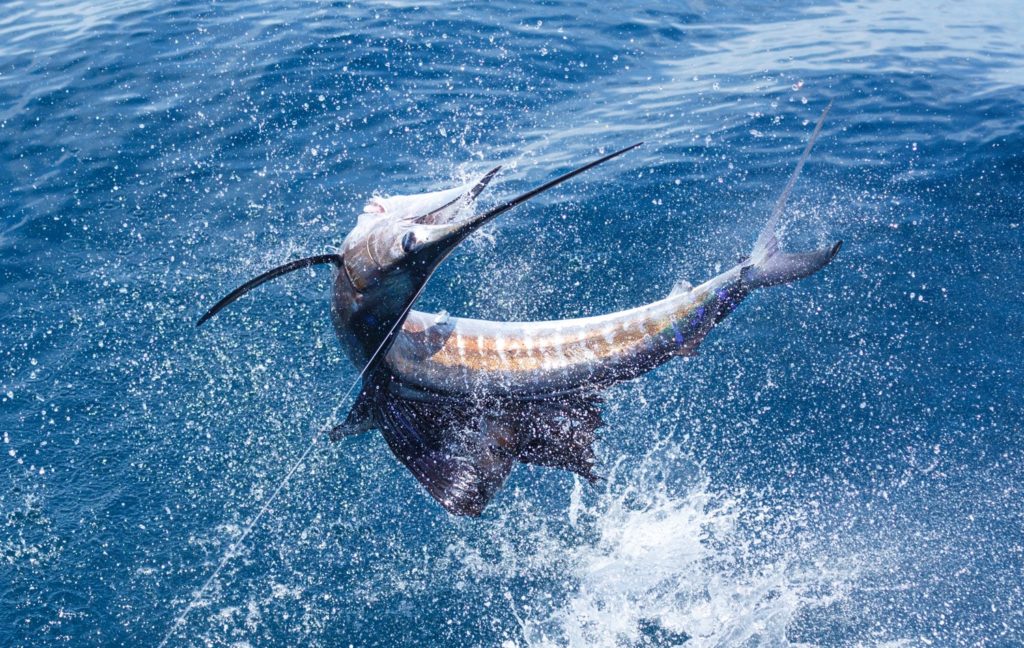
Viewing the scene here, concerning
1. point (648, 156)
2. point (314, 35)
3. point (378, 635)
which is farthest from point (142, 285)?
point (314, 35)

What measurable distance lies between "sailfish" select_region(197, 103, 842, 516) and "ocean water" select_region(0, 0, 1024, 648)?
1274 millimetres

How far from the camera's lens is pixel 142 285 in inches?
301

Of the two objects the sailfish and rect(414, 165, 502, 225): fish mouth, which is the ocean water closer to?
the sailfish

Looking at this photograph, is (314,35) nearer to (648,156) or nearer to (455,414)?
(648,156)

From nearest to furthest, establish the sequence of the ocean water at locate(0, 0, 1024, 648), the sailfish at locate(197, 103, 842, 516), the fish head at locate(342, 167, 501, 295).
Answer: the fish head at locate(342, 167, 501, 295) → the sailfish at locate(197, 103, 842, 516) → the ocean water at locate(0, 0, 1024, 648)

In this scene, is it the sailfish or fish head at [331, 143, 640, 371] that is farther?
the sailfish

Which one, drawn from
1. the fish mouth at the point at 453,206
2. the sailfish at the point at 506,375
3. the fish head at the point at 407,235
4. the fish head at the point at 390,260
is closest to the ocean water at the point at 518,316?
the sailfish at the point at 506,375

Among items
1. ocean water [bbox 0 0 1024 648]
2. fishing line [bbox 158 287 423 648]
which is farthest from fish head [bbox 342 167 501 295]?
ocean water [bbox 0 0 1024 648]

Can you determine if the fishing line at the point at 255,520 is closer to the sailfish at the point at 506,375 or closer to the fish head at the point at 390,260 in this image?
the fish head at the point at 390,260

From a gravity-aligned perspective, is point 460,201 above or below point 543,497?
above

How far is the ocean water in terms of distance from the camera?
545cm

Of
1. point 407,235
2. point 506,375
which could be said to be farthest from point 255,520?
point 407,235

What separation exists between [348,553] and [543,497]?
4.89ft

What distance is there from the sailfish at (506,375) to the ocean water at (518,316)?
4.18 feet
